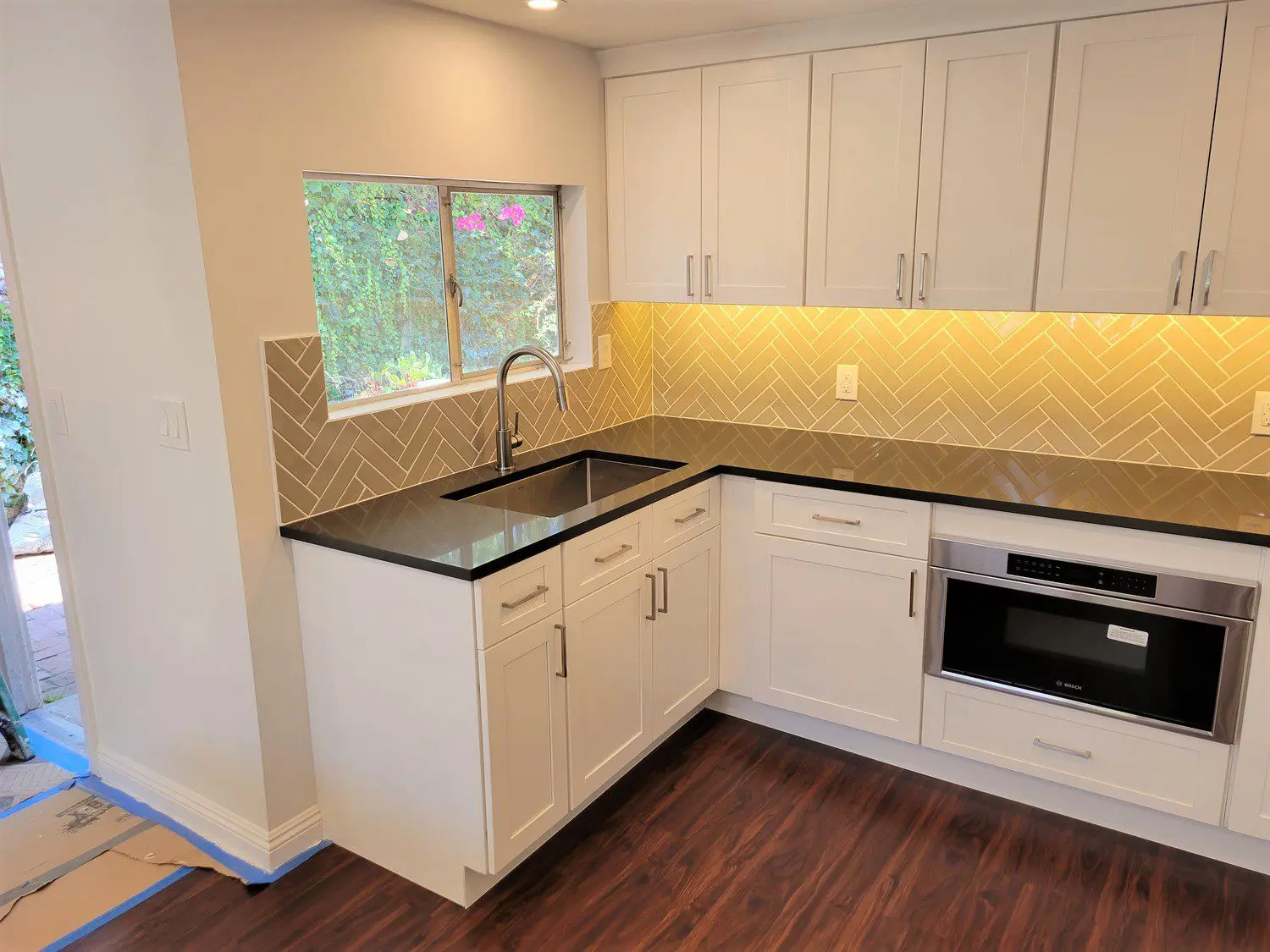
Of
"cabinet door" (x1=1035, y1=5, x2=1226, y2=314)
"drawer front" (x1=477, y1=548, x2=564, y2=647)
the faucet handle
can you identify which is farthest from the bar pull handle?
the faucet handle

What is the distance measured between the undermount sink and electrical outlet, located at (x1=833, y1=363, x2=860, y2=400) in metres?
0.73

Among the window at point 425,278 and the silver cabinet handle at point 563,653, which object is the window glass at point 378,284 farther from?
the silver cabinet handle at point 563,653

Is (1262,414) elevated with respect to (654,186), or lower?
lower

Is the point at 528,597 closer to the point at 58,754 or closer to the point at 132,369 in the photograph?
the point at 132,369

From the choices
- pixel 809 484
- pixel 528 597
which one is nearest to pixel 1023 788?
pixel 809 484

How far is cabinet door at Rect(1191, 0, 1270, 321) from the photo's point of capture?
2.23 metres

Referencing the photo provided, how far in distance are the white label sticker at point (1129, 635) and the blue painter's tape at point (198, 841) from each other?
2.16 metres

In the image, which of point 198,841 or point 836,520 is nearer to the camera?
point 198,841

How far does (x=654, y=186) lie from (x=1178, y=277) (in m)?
1.61

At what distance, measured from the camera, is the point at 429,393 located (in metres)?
2.76

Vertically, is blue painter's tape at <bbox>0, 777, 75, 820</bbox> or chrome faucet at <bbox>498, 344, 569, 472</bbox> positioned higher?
chrome faucet at <bbox>498, 344, 569, 472</bbox>

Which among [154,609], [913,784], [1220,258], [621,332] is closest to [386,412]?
[154,609]

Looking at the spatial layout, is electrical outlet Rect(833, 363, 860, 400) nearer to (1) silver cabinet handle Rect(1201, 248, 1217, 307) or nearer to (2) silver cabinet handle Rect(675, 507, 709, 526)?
(2) silver cabinet handle Rect(675, 507, 709, 526)

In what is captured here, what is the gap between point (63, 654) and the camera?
11.9 feet
